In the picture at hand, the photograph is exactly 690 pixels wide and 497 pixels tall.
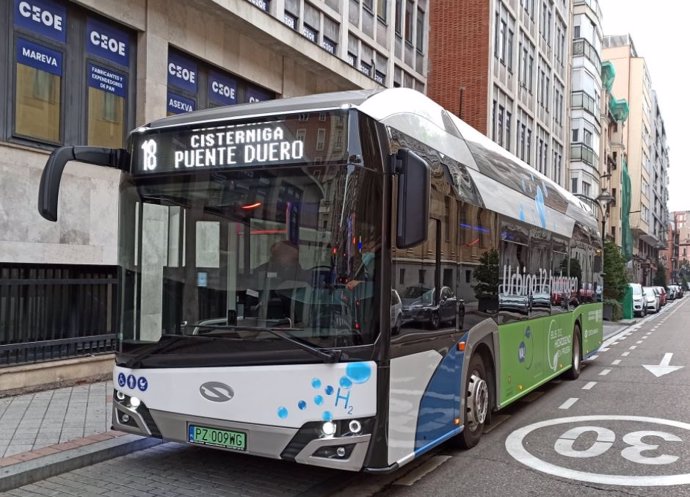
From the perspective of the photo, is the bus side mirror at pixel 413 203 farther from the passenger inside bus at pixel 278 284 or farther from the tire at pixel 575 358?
the tire at pixel 575 358

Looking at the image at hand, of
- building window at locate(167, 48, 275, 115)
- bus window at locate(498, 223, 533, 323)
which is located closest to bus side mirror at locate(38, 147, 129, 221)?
bus window at locate(498, 223, 533, 323)

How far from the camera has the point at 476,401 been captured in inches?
255

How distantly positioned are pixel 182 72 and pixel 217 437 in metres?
9.60

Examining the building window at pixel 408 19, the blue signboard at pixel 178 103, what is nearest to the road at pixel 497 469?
the blue signboard at pixel 178 103

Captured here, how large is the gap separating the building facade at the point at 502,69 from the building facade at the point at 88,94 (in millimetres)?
15725

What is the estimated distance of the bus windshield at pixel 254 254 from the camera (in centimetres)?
453

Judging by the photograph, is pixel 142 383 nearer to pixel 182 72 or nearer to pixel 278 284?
pixel 278 284

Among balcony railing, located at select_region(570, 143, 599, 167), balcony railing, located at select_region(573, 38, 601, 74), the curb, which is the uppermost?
balcony railing, located at select_region(573, 38, 601, 74)

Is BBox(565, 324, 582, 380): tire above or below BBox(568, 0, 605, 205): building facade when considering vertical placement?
below

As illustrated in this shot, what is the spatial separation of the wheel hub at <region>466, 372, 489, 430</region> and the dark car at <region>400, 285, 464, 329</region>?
79 centimetres

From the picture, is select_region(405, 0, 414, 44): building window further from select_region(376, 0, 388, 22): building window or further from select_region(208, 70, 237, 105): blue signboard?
select_region(208, 70, 237, 105): blue signboard

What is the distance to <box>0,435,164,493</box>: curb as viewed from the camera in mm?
5211

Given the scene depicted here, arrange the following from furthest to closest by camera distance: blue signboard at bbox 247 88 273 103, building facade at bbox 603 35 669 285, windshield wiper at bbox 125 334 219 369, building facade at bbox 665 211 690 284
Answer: building facade at bbox 665 211 690 284, building facade at bbox 603 35 669 285, blue signboard at bbox 247 88 273 103, windshield wiper at bbox 125 334 219 369

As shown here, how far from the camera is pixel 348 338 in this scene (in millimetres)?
4531
